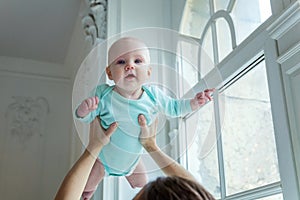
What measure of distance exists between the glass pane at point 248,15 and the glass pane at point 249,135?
0.35 ft

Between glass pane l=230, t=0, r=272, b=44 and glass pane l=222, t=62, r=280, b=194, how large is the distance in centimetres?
11

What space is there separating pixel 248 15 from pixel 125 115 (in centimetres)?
43

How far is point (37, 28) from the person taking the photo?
2246 millimetres

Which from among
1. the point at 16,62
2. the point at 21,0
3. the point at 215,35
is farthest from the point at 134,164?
the point at 16,62

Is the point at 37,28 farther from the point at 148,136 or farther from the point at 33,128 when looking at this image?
the point at 148,136

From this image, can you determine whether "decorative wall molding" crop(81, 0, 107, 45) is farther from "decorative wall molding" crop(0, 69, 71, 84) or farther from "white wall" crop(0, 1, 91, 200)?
"decorative wall molding" crop(0, 69, 71, 84)

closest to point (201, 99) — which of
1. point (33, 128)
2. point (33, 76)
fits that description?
point (33, 128)

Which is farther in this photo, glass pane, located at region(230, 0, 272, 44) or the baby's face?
glass pane, located at region(230, 0, 272, 44)

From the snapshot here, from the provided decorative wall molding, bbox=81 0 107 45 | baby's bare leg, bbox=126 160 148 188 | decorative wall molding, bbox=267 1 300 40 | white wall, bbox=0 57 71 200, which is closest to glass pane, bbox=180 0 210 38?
decorative wall molding, bbox=81 0 107 45

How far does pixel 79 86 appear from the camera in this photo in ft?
2.65

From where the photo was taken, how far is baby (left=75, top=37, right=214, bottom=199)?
73 cm

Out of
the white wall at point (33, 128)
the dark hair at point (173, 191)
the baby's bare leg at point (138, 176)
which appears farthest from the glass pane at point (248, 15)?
the white wall at point (33, 128)

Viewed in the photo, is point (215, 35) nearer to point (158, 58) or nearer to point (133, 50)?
point (158, 58)

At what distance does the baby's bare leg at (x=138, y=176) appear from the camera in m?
0.79
